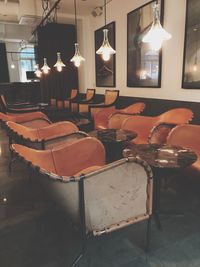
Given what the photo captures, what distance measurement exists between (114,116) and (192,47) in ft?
5.12

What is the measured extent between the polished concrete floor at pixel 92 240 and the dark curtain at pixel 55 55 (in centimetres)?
534

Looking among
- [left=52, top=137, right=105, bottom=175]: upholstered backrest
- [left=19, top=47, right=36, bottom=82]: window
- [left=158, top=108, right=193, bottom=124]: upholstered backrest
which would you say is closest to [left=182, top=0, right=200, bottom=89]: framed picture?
[left=158, top=108, right=193, bottom=124]: upholstered backrest

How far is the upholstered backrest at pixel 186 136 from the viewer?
250 centimetres

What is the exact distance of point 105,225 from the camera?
1.44 meters

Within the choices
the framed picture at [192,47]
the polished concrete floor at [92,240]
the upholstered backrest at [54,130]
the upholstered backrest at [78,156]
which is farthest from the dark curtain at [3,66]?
the upholstered backrest at [78,156]

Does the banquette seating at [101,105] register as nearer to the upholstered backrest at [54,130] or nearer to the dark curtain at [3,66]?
the upholstered backrest at [54,130]

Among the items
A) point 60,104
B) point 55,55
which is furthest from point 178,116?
point 55,55

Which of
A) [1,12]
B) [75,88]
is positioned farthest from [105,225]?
[1,12]

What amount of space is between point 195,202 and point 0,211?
2.00m

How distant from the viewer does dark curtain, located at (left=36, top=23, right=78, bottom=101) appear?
6.81m

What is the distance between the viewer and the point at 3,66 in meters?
12.0

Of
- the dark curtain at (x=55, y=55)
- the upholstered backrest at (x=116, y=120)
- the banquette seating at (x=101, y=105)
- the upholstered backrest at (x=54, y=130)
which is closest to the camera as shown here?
the upholstered backrest at (x=54, y=130)

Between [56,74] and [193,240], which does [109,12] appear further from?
[193,240]

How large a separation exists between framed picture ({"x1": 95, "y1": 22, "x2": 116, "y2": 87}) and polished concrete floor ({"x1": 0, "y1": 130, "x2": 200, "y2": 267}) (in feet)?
12.5
